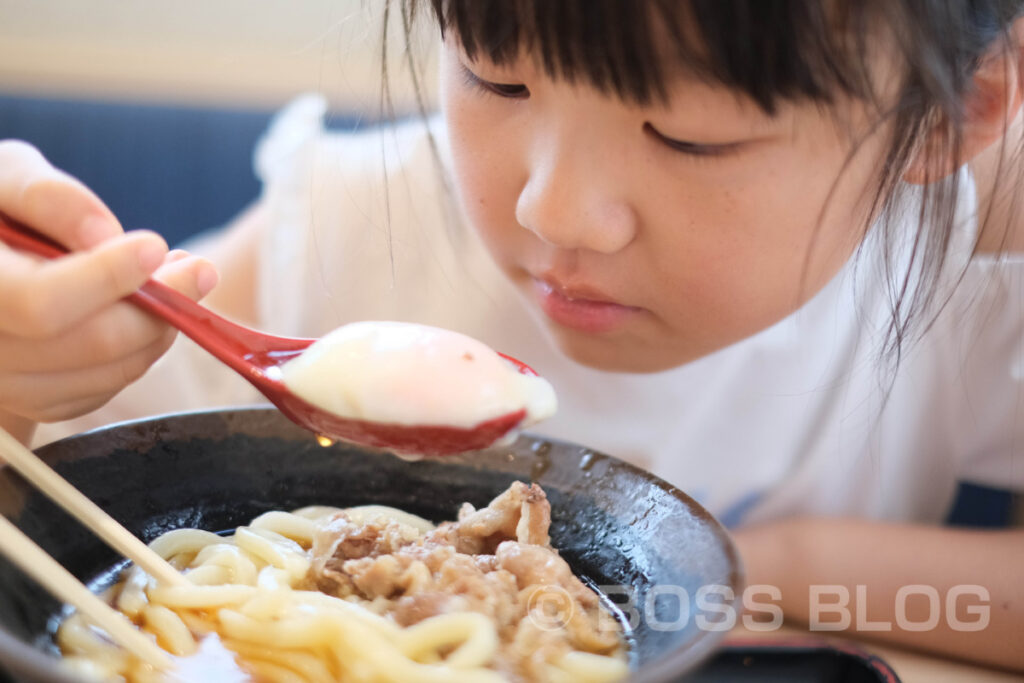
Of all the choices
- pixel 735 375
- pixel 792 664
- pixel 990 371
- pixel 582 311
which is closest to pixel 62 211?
pixel 582 311

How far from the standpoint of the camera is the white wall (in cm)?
230

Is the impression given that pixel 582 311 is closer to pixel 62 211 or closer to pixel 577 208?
pixel 577 208

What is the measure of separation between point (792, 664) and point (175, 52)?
2246 mm

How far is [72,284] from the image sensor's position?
618mm

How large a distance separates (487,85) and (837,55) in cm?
28

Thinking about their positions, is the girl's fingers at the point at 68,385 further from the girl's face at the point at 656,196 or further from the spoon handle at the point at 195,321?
the girl's face at the point at 656,196

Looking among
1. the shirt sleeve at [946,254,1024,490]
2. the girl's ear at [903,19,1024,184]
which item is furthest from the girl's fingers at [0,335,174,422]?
the shirt sleeve at [946,254,1024,490]

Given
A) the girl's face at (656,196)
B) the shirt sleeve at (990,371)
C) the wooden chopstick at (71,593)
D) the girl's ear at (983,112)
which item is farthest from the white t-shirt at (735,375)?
the wooden chopstick at (71,593)

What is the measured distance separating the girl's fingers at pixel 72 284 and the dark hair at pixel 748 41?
305 millimetres

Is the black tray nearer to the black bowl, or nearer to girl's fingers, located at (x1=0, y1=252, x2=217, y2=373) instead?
the black bowl

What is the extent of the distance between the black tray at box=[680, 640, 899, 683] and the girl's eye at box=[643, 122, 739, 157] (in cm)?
41

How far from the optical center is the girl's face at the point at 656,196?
2.22ft

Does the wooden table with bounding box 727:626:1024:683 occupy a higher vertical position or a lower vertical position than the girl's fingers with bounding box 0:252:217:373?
lower

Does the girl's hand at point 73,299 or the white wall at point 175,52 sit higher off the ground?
the white wall at point 175,52
